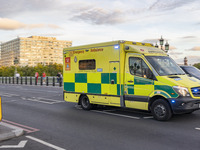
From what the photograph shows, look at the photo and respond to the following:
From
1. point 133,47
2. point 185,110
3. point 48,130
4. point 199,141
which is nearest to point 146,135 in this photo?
point 199,141

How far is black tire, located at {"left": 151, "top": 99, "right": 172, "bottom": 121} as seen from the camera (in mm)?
8133

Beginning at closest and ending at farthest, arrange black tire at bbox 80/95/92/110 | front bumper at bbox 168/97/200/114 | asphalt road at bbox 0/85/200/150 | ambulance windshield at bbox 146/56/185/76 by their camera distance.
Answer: asphalt road at bbox 0/85/200/150 < front bumper at bbox 168/97/200/114 < ambulance windshield at bbox 146/56/185/76 < black tire at bbox 80/95/92/110

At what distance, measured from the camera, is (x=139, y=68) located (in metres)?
9.00

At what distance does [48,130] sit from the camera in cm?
739

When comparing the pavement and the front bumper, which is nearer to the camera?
the pavement

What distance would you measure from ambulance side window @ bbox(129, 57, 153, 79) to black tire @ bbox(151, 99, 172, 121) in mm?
924

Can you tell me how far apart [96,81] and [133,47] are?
7.43 feet

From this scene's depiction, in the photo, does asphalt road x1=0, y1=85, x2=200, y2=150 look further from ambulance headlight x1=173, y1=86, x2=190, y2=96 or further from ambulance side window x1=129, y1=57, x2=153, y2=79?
ambulance side window x1=129, y1=57, x2=153, y2=79

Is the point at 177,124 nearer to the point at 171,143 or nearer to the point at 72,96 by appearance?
the point at 171,143

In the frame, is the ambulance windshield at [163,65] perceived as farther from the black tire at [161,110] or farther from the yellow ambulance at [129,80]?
the black tire at [161,110]

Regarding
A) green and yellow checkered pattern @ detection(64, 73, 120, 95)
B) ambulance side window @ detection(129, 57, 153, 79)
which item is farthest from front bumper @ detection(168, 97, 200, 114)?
green and yellow checkered pattern @ detection(64, 73, 120, 95)

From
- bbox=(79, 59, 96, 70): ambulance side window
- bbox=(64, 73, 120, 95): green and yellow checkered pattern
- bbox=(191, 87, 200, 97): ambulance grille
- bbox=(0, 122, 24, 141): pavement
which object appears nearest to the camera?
bbox=(0, 122, 24, 141): pavement

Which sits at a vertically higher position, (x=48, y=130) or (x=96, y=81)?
(x=96, y=81)

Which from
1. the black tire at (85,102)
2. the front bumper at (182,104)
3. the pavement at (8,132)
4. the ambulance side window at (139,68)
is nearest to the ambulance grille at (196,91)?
the front bumper at (182,104)
